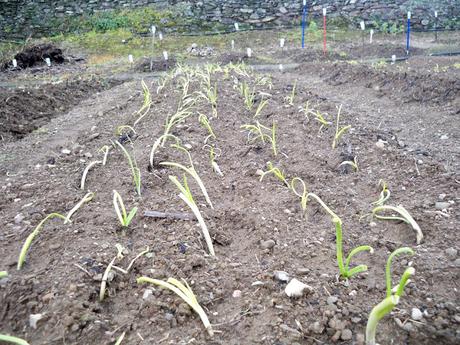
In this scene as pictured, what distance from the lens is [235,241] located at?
73.1 inches

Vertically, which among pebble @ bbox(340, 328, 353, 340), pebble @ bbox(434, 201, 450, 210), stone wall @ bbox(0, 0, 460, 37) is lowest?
pebble @ bbox(340, 328, 353, 340)

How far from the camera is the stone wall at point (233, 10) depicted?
1184 centimetres

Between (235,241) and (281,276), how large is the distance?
0.38 m

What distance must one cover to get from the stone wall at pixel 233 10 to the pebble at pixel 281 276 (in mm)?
11639

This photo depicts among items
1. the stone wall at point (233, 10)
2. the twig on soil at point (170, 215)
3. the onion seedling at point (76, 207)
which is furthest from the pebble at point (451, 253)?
the stone wall at point (233, 10)

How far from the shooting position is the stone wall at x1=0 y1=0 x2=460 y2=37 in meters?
11.8

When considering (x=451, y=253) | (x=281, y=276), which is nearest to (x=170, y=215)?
(x=281, y=276)

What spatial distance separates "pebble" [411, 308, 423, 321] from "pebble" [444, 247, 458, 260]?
0.38 meters

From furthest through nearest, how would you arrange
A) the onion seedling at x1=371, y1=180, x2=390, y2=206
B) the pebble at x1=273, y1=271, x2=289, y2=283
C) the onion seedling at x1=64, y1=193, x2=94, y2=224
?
the onion seedling at x1=371, y1=180, x2=390, y2=206
the onion seedling at x1=64, y1=193, x2=94, y2=224
the pebble at x1=273, y1=271, x2=289, y2=283

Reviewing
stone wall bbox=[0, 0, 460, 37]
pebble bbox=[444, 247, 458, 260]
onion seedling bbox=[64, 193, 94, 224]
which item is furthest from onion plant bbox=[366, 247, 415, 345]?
stone wall bbox=[0, 0, 460, 37]

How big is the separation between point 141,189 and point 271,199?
759mm

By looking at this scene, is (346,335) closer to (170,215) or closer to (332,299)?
(332,299)

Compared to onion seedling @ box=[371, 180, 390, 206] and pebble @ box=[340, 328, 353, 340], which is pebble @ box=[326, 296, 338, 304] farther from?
onion seedling @ box=[371, 180, 390, 206]

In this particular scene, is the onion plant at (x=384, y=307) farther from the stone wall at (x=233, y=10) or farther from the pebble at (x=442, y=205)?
the stone wall at (x=233, y=10)
